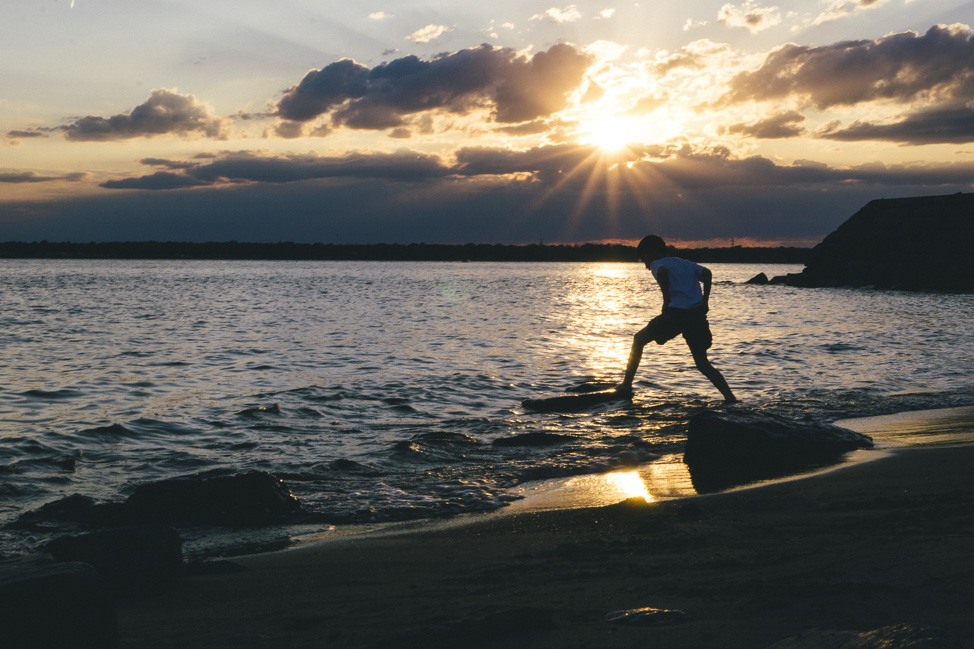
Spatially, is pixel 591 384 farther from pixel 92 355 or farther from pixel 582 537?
pixel 92 355

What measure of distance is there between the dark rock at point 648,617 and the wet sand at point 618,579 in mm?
43

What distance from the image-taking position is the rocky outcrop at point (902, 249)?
60800 mm

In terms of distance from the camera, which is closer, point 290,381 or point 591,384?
point 591,384

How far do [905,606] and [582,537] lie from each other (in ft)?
7.34

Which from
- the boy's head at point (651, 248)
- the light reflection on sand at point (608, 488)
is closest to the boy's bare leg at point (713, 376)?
the boy's head at point (651, 248)

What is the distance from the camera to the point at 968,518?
189 inches

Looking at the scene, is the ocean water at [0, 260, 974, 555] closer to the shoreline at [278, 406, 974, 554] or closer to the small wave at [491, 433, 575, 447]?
the small wave at [491, 433, 575, 447]

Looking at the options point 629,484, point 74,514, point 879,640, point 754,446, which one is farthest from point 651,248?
point 879,640

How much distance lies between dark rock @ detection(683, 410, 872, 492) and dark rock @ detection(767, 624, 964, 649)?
4.39 meters

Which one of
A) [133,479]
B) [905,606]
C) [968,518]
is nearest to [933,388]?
[968,518]

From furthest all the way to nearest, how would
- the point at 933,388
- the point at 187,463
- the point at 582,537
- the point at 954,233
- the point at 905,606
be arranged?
the point at 954,233 → the point at 933,388 → the point at 187,463 → the point at 582,537 → the point at 905,606

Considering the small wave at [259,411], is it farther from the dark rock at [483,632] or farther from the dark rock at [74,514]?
the dark rock at [483,632]

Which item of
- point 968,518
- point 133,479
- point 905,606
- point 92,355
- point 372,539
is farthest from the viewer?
point 92,355

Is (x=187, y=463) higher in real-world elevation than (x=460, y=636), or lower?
lower
